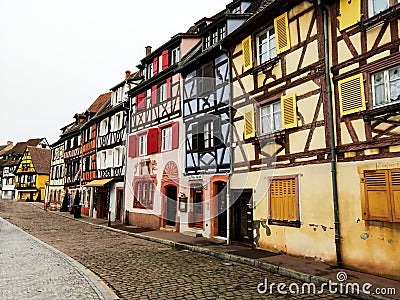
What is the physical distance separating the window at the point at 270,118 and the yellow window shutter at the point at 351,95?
256 cm

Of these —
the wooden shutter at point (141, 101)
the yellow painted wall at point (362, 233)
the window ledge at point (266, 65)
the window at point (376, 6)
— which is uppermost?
the wooden shutter at point (141, 101)

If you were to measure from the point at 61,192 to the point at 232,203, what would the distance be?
29.9 m

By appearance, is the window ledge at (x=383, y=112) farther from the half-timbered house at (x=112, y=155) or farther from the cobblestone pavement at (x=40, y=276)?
the half-timbered house at (x=112, y=155)

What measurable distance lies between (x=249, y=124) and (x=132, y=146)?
11282mm

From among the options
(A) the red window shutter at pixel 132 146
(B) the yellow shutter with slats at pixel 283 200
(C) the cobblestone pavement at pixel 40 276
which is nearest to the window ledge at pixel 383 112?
(B) the yellow shutter with slats at pixel 283 200

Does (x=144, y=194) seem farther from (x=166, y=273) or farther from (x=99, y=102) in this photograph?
(x=99, y=102)

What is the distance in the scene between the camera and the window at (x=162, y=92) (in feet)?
64.4

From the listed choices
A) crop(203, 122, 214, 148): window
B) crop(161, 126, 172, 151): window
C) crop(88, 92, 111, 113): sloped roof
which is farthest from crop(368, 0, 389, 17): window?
crop(88, 92, 111, 113): sloped roof

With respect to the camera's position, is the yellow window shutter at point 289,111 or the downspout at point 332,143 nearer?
the downspout at point 332,143

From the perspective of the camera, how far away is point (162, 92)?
1998 centimetres

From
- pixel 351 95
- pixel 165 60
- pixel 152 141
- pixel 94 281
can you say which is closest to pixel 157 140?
pixel 152 141

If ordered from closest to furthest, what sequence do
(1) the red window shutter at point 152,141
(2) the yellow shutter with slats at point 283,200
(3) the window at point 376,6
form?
(3) the window at point 376,6 → (2) the yellow shutter with slats at point 283,200 → (1) the red window shutter at point 152,141

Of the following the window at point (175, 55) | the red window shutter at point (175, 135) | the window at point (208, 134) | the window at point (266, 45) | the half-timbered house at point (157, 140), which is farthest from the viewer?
the window at point (175, 55)

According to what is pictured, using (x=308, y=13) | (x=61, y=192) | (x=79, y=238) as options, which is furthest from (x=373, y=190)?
(x=61, y=192)
